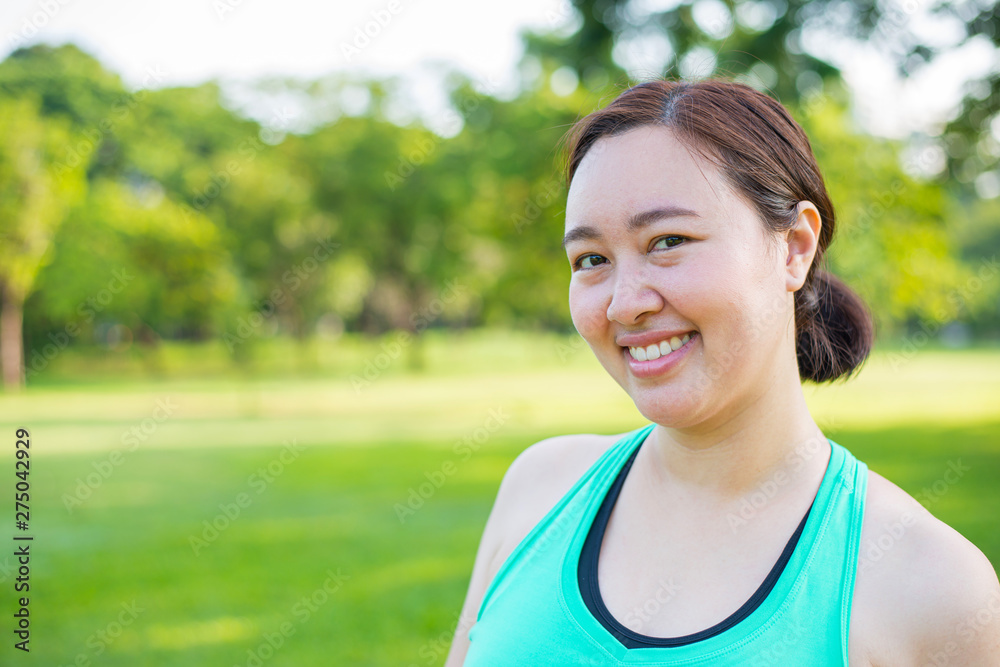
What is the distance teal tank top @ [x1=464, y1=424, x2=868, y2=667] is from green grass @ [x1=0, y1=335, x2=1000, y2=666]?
195 cm

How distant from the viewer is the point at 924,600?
116cm

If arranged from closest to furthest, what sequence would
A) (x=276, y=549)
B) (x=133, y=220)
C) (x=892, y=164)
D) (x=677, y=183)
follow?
(x=677, y=183) < (x=276, y=549) < (x=892, y=164) < (x=133, y=220)

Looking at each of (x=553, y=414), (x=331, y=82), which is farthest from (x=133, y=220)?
(x=553, y=414)

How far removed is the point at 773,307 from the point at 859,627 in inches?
21.4

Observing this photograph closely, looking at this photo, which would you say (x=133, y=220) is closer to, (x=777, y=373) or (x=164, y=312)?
(x=164, y=312)

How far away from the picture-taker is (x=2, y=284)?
24.5 meters

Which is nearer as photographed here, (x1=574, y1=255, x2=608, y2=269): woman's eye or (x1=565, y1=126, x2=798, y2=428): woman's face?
(x1=565, y1=126, x2=798, y2=428): woman's face

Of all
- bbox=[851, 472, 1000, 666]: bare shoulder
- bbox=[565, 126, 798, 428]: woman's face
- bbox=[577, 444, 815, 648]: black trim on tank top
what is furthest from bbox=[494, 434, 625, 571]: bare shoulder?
bbox=[851, 472, 1000, 666]: bare shoulder
